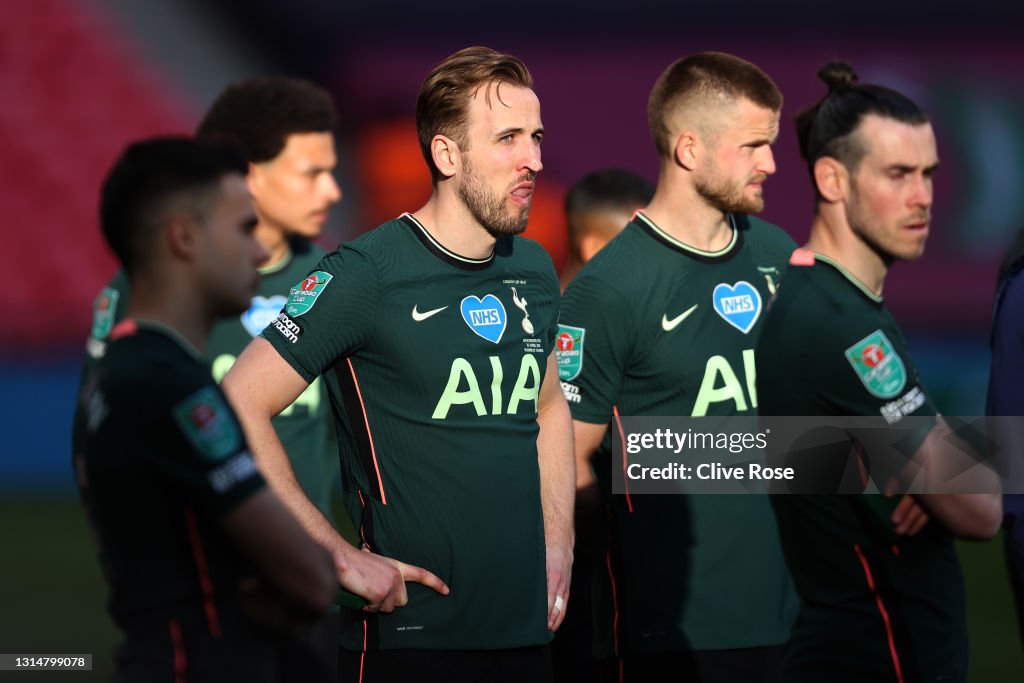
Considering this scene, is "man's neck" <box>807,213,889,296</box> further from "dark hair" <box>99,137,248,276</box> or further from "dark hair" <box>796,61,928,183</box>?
"dark hair" <box>99,137,248,276</box>

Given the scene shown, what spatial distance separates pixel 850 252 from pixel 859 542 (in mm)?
818

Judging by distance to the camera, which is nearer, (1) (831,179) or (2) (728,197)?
(1) (831,179)

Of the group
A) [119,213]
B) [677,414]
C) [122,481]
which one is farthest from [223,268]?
[677,414]

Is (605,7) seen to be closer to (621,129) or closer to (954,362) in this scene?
(621,129)

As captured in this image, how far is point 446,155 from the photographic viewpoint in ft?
12.8

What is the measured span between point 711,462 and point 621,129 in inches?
366

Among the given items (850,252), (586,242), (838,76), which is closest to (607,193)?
(586,242)

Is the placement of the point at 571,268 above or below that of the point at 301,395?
above

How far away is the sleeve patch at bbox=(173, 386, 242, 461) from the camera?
2715mm

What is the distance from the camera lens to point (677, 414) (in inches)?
176

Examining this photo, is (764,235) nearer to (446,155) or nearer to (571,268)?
(571,268)

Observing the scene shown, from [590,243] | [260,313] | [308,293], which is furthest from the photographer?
[590,243]

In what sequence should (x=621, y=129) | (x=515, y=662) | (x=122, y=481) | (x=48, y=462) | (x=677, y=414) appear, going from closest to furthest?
(x=122, y=481), (x=515, y=662), (x=677, y=414), (x=48, y=462), (x=621, y=129)

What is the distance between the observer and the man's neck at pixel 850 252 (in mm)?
3908
